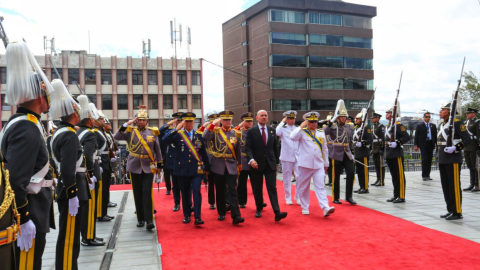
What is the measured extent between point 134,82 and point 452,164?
45.1 m

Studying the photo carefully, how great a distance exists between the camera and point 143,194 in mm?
6773

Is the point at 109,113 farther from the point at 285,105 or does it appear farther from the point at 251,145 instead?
the point at 251,145

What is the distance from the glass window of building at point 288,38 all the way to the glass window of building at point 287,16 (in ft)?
5.77

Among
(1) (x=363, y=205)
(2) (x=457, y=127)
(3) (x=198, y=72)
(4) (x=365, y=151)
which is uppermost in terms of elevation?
(3) (x=198, y=72)

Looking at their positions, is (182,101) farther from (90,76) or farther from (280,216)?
(280,216)

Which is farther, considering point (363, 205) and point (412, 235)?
point (363, 205)

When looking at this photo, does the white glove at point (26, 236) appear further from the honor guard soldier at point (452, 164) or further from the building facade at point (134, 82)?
the building facade at point (134, 82)

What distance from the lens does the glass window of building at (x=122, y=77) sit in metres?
48.0

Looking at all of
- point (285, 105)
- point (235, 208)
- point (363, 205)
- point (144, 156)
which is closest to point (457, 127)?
point (363, 205)

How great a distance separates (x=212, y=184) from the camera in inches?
342

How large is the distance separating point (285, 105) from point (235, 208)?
4431cm

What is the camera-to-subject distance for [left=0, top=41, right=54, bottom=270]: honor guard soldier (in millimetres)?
2742

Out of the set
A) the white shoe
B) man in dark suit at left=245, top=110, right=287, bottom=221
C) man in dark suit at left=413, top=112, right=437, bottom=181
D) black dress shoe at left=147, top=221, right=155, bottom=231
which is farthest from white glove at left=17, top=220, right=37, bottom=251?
man in dark suit at left=413, top=112, right=437, bottom=181

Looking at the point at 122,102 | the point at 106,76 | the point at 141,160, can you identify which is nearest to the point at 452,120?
the point at 141,160
